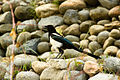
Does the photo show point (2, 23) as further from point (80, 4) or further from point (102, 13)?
point (102, 13)

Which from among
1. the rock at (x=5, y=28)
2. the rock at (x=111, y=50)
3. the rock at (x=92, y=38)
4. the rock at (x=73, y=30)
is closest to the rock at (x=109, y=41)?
the rock at (x=111, y=50)

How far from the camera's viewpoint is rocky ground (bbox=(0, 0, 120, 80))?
7.55 feet

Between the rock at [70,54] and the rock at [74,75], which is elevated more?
the rock at [74,75]

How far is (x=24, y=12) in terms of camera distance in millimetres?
4938

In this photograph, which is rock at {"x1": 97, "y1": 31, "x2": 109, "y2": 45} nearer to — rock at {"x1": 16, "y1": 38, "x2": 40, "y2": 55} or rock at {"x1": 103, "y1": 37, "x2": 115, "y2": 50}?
rock at {"x1": 103, "y1": 37, "x2": 115, "y2": 50}

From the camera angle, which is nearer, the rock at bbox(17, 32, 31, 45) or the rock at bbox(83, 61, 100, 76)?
the rock at bbox(83, 61, 100, 76)

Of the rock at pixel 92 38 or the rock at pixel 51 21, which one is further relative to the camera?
the rock at pixel 51 21

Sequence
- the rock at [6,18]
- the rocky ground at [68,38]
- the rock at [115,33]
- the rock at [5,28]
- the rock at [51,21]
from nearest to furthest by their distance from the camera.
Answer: the rocky ground at [68,38] < the rock at [115,33] < the rock at [51,21] < the rock at [5,28] < the rock at [6,18]

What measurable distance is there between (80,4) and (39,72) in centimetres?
225

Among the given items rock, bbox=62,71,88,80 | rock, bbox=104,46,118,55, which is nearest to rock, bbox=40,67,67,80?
rock, bbox=62,71,88,80

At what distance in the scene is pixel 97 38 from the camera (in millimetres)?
3594

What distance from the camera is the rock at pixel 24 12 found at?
4923mm

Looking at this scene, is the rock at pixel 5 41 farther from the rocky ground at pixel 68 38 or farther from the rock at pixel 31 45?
the rock at pixel 31 45

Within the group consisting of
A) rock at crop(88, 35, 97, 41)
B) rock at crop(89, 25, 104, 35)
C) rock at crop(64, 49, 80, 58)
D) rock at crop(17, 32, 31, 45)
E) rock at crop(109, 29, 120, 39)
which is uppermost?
rock at crop(109, 29, 120, 39)
